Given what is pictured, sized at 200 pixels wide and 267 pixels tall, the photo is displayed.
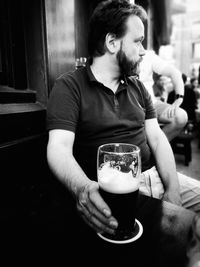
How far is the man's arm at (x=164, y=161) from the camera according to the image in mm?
1271

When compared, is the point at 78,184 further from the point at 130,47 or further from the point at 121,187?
the point at 130,47

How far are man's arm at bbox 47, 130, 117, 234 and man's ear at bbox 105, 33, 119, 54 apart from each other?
697mm

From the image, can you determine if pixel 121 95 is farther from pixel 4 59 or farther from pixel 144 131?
pixel 4 59

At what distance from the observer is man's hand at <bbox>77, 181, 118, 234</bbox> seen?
0.64m

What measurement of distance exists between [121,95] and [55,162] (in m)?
0.65

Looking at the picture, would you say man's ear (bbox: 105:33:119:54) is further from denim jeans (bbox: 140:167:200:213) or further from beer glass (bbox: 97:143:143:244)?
beer glass (bbox: 97:143:143:244)

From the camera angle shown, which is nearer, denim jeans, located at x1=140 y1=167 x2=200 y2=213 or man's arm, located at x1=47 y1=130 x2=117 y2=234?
man's arm, located at x1=47 y1=130 x2=117 y2=234

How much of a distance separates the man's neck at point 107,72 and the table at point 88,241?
3.02 feet

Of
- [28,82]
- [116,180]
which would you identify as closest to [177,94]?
[28,82]

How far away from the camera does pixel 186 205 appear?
133 centimetres

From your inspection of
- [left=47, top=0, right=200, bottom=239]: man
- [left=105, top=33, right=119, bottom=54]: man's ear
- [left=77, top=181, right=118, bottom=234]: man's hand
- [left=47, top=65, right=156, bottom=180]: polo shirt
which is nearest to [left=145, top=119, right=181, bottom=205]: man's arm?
[left=47, top=0, right=200, bottom=239]: man

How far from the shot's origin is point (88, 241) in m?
0.66

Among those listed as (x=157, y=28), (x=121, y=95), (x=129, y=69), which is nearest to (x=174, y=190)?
(x=121, y=95)

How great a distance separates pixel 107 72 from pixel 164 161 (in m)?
0.70
